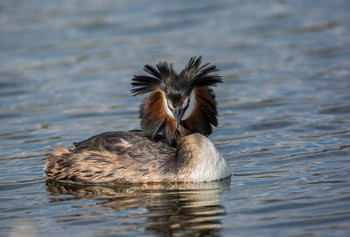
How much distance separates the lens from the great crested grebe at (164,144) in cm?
1149

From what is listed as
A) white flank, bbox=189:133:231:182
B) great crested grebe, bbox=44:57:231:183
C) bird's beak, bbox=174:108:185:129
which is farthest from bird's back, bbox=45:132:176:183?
bird's beak, bbox=174:108:185:129

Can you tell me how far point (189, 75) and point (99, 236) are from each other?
294 cm

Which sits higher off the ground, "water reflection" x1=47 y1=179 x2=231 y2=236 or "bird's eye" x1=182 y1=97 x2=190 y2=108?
"bird's eye" x1=182 y1=97 x2=190 y2=108

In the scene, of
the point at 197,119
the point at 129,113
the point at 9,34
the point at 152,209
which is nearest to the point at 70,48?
the point at 9,34

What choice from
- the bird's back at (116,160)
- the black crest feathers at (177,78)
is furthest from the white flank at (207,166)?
the black crest feathers at (177,78)

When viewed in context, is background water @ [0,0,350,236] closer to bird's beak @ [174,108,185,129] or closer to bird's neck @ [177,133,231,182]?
bird's neck @ [177,133,231,182]

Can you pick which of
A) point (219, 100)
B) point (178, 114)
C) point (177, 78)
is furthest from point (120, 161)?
point (219, 100)

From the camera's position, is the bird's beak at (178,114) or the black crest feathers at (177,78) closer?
the bird's beak at (178,114)

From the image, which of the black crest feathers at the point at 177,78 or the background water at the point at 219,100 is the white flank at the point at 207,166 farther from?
the black crest feathers at the point at 177,78

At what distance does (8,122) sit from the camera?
15.5 m

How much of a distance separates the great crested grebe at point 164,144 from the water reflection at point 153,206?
0.14 meters

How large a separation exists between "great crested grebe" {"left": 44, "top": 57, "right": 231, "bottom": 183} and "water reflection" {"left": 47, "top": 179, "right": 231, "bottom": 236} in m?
0.14

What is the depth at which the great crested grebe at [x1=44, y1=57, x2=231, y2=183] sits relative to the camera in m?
11.5

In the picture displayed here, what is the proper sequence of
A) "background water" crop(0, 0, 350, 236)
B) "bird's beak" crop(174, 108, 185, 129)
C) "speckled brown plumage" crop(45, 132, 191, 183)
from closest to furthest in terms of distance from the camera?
"background water" crop(0, 0, 350, 236) → "bird's beak" crop(174, 108, 185, 129) → "speckled brown plumage" crop(45, 132, 191, 183)
